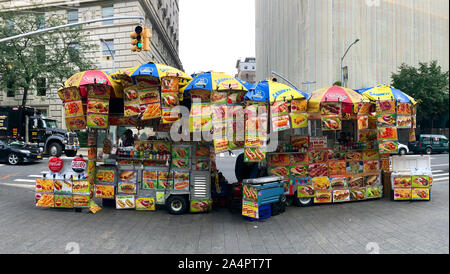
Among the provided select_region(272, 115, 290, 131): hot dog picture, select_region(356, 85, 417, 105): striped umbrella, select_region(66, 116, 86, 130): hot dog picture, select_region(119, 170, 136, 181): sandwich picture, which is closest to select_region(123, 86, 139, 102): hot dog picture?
select_region(66, 116, 86, 130): hot dog picture

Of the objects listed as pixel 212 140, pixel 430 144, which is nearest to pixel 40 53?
pixel 212 140

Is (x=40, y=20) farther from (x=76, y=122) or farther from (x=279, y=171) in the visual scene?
(x=279, y=171)

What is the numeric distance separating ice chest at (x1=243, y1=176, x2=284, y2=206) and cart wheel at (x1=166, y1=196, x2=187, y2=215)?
182 cm

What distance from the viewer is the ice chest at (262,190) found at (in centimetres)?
689

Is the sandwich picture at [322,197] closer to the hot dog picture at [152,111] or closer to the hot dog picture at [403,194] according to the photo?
the hot dog picture at [403,194]

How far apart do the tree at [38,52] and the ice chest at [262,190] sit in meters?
24.2

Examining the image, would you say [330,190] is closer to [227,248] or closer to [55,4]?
[227,248]

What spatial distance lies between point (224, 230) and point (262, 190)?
144cm

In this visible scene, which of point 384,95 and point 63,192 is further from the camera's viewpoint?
point 384,95

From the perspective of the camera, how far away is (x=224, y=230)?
20.8ft

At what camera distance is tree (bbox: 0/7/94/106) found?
23.2 m

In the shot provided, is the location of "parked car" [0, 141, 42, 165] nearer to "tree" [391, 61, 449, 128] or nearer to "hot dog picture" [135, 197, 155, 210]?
"hot dog picture" [135, 197, 155, 210]

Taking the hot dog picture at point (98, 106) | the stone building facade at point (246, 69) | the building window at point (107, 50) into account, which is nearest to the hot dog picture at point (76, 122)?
the hot dog picture at point (98, 106)
